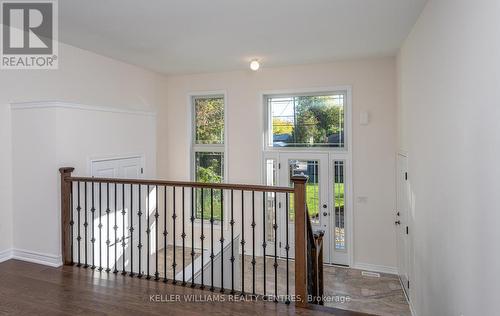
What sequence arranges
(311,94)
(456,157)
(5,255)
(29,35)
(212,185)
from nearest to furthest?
(456,157), (212,185), (5,255), (29,35), (311,94)

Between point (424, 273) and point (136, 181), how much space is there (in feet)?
10.2

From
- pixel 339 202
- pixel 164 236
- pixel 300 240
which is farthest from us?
pixel 339 202

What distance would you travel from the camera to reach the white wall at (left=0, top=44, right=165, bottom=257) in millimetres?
3455

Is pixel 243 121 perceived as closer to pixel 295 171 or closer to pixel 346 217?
pixel 295 171

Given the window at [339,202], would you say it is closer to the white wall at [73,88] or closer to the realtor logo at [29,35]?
the white wall at [73,88]

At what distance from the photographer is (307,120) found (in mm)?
5570

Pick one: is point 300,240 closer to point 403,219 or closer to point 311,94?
point 403,219

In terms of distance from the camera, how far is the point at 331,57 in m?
4.98

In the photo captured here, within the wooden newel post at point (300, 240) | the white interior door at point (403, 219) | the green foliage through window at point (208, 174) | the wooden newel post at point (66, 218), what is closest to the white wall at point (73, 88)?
the wooden newel post at point (66, 218)

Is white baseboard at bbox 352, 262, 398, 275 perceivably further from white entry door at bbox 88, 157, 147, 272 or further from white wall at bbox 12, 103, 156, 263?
white wall at bbox 12, 103, 156, 263

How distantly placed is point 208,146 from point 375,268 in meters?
3.78

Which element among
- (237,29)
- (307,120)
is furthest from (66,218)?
(307,120)

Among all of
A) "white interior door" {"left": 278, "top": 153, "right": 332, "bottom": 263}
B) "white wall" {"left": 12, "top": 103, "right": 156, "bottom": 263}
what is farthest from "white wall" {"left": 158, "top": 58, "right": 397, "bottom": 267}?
"white wall" {"left": 12, "top": 103, "right": 156, "bottom": 263}

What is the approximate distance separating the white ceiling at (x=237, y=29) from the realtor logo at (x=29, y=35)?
16 centimetres
